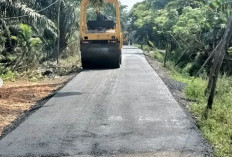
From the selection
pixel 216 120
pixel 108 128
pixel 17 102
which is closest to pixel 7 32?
pixel 17 102

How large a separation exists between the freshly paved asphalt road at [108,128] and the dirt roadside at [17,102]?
14.1 inches

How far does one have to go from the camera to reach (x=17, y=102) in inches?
507

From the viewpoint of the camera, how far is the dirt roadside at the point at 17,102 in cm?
986

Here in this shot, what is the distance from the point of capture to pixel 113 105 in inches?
444

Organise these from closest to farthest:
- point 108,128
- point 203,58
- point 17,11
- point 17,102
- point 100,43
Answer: point 108,128 → point 17,102 → point 17,11 → point 100,43 → point 203,58

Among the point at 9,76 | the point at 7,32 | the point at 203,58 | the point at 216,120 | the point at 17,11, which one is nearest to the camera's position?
the point at 216,120

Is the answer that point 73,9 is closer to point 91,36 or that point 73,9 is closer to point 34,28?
point 34,28

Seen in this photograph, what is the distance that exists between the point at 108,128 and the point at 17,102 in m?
5.14

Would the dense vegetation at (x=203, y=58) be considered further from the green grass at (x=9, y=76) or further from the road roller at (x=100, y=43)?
the green grass at (x=9, y=76)

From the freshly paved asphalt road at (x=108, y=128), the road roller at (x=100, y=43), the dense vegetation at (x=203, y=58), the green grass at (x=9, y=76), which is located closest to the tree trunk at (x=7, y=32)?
the green grass at (x=9, y=76)

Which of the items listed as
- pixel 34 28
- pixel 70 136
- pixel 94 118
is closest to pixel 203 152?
pixel 70 136

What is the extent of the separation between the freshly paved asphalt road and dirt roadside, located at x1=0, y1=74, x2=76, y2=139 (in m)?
0.36

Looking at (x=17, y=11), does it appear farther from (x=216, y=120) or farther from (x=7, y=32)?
(x=216, y=120)

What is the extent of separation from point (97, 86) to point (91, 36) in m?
6.92
